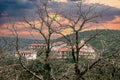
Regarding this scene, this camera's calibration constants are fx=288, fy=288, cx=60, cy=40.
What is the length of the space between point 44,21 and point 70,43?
3.97ft

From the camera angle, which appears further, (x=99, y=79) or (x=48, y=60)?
(x=99, y=79)

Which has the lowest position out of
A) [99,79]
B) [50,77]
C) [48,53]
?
[99,79]

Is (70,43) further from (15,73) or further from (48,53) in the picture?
(15,73)

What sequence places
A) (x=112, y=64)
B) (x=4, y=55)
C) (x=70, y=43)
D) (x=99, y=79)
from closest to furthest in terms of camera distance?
(x=112, y=64), (x=70, y=43), (x=4, y=55), (x=99, y=79)

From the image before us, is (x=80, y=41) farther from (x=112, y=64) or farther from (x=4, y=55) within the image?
(x=4, y=55)

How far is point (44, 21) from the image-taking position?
32.8 ft

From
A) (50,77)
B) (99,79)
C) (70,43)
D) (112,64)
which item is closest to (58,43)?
(70,43)

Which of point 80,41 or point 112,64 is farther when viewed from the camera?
point 80,41

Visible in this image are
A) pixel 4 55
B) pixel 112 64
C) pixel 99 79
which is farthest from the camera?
pixel 99 79

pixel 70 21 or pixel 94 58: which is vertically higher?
pixel 70 21

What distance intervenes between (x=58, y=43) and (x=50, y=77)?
153cm

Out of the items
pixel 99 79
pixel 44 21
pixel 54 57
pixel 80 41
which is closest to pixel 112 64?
pixel 80 41

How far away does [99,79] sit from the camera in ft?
42.2

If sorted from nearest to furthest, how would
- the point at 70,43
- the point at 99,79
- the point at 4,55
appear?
the point at 70,43 < the point at 4,55 < the point at 99,79
